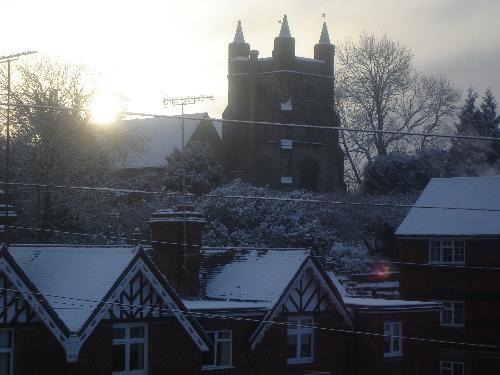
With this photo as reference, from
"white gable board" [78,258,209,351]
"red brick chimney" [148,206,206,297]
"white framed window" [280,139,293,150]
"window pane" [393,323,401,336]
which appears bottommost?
"window pane" [393,323,401,336]

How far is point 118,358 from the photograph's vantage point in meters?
24.6

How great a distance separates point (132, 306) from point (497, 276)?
21.3 m

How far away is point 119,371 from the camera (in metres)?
24.5

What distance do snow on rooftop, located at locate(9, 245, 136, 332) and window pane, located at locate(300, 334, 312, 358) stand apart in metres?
6.32

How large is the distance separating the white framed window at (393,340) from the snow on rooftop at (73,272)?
961 cm

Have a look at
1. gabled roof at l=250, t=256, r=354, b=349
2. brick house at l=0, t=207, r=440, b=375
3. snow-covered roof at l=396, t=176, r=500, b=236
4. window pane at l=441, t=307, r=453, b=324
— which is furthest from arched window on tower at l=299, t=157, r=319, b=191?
gabled roof at l=250, t=256, r=354, b=349

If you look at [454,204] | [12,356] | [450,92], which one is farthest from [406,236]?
[450,92]

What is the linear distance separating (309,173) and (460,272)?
42.6m

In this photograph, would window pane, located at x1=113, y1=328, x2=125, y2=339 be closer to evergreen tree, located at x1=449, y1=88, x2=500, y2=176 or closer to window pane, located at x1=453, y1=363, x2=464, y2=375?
window pane, located at x1=453, y1=363, x2=464, y2=375

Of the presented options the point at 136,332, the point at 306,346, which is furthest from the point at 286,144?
the point at 136,332

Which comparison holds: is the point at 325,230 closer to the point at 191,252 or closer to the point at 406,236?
the point at 406,236

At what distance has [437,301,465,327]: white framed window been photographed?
4172 cm

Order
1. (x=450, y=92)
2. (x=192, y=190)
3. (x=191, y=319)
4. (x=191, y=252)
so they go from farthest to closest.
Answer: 1. (x=450, y=92)
2. (x=192, y=190)
3. (x=191, y=252)
4. (x=191, y=319)

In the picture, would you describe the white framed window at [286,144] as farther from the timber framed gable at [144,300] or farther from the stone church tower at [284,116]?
the timber framed gable at [144,300]
